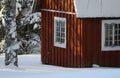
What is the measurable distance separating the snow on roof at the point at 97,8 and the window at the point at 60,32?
140 centimetres

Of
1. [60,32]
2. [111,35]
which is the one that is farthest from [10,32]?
[111,35]

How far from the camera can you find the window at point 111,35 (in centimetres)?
1839

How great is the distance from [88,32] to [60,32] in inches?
69.9

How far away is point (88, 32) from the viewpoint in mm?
18281

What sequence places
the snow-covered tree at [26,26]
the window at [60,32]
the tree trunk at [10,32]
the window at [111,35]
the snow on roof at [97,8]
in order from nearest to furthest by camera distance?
the tree trunk at [10,32] < the snow on roof at [97,8] < the window at [111,35] < the window at [60,32] < the snow-covered tree at [26,26]

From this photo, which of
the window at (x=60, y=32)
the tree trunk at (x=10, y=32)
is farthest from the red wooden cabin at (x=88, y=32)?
the tree trunk at (x=10, y=32)

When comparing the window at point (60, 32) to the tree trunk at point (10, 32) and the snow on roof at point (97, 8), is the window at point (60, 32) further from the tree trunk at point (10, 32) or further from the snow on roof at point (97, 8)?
the tree trunk at point (10, 32)

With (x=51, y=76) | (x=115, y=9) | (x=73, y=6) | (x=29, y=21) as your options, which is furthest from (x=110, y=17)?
(x=29, y=21)

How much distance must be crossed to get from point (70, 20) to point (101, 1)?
171cm

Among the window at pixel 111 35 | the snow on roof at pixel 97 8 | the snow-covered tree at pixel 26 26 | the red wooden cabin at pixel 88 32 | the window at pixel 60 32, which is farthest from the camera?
the snow-covered tree at pixel 26 26

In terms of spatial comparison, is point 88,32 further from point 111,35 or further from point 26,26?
point 26,26

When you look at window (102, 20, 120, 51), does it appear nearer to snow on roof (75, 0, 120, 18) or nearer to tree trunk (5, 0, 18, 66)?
snow on roof (75, 0, 120, 18)

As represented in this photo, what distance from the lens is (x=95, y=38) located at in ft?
60.1

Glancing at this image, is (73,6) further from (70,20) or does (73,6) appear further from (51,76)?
(51,76)
